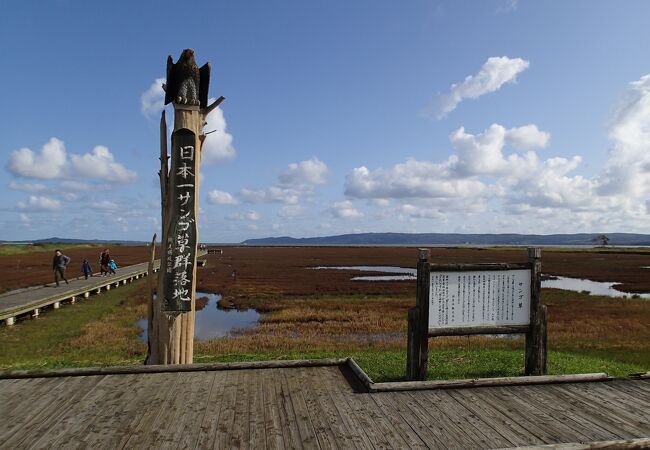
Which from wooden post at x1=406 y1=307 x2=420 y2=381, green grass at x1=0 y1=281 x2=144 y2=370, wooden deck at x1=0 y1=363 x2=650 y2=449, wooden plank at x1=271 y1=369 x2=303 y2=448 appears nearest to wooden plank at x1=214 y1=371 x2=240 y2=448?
wooden deck at x1=0 y1=363 x2=650 y2=449

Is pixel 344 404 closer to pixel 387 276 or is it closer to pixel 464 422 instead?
pixel 464 422

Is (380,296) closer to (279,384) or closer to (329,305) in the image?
(329,305)

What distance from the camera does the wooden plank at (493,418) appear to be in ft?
14.6

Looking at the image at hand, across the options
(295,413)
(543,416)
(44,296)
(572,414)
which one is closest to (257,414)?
(295,413)

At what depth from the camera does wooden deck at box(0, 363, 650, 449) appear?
440cm

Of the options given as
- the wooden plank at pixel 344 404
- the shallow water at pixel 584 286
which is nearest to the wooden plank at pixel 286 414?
the wooden plank at pixel 344 404

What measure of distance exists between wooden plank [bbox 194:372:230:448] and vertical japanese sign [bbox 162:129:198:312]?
1.79 metres

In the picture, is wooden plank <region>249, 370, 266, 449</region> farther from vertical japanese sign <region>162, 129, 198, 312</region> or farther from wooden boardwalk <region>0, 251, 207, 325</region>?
wooden boardwalk <region>0, 251, 207, 325</region>

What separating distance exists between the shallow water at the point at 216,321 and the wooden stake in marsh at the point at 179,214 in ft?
26.5

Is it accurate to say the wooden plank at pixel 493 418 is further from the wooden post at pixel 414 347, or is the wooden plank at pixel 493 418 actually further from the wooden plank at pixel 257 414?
the wooden plank at pixel 257 414

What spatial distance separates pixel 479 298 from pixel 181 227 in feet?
17.9

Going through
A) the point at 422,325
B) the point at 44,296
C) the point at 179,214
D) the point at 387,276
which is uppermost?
the point at 179,214

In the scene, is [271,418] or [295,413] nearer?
[271,418]

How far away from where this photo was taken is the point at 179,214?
7.68 meters
